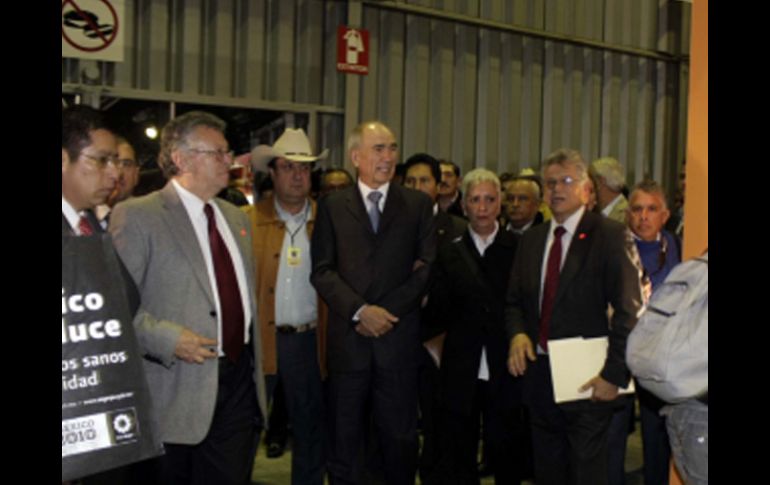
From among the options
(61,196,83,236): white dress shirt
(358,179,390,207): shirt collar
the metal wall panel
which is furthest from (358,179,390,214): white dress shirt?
the metal wall panel

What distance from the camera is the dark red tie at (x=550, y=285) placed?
368cm

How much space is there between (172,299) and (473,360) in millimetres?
1807

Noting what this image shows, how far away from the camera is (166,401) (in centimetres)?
303

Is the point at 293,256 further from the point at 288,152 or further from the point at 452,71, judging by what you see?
the point at 452,71

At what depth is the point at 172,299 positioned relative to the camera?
3.04 metres

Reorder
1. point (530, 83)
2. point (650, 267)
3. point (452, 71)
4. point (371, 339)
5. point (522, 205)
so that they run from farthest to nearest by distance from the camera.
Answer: point (530, 83) < point (452, 71) < point (522, 205) < point (650, 267) < point (371, 339)

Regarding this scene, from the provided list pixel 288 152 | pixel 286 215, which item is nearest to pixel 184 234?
pixel 286 215

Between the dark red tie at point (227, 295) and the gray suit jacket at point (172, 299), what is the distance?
59mm

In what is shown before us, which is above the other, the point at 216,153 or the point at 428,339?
the point at 216,153

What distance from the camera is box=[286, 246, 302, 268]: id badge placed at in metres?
4.35

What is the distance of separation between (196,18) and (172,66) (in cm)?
50

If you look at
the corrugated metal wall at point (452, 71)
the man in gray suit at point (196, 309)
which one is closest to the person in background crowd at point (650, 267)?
the man in gray suit at point (196, 309)
